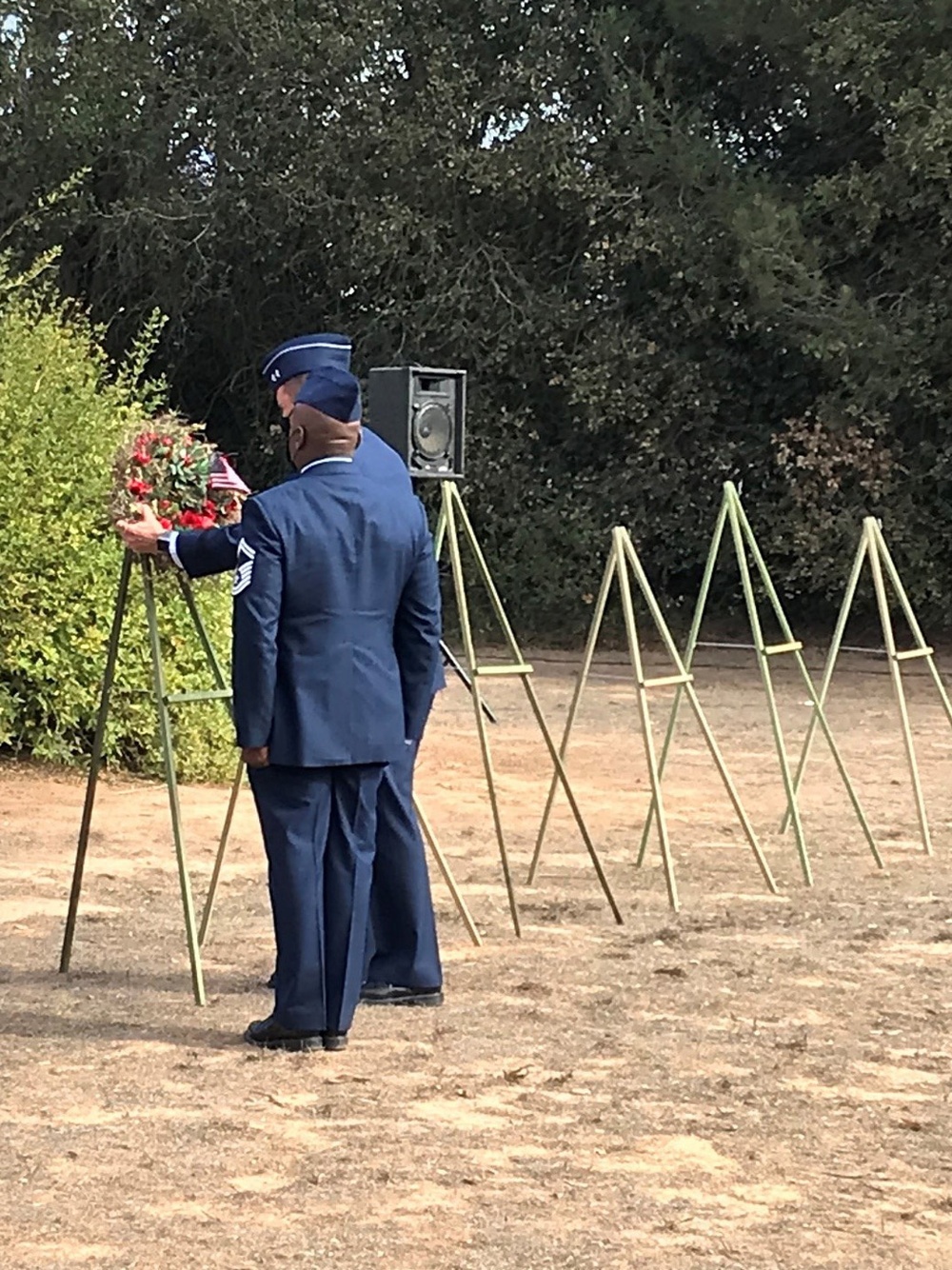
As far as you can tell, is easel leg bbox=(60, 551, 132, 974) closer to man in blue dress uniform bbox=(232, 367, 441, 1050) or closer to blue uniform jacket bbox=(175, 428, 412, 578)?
blue uniform jacket bbox=(175, 428, 412, 578)

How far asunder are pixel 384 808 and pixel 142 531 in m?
1.04

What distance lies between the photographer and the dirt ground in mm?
3771

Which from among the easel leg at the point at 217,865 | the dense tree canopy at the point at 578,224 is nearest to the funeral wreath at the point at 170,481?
the easel leg at the point at 217,865

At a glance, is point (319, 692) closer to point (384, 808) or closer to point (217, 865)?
point (384, 808)

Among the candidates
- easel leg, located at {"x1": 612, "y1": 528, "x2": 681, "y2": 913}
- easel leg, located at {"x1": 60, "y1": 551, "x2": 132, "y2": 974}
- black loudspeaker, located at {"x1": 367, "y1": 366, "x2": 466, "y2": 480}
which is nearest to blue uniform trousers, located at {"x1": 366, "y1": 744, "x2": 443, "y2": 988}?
easel leg, located at {"x1": 60, "y1": 551, "x2": 132, "y2": 974}

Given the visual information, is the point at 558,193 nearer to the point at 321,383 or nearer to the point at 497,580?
the point at 497,580

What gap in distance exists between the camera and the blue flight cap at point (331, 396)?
5.13 metres

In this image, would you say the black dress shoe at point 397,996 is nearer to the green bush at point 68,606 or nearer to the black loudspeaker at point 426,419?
the black loudspeaker at point 426,419

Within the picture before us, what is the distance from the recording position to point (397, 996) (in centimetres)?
566

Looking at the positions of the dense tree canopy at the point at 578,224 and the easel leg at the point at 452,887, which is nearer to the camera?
the easel leg at the point at 452,887

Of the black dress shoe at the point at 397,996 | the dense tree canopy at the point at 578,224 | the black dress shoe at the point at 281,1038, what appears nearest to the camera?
the black dress shoe at the point at 281,1038

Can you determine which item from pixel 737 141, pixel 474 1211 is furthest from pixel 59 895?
pixel 737 141

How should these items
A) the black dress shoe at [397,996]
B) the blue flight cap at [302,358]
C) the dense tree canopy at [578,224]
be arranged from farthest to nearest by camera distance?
the dense tree canopy at [578,224]
the black dress shoe at [397,996]
the blue flight cap at [302,358]

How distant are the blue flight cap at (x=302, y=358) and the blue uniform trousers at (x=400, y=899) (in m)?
1.10
